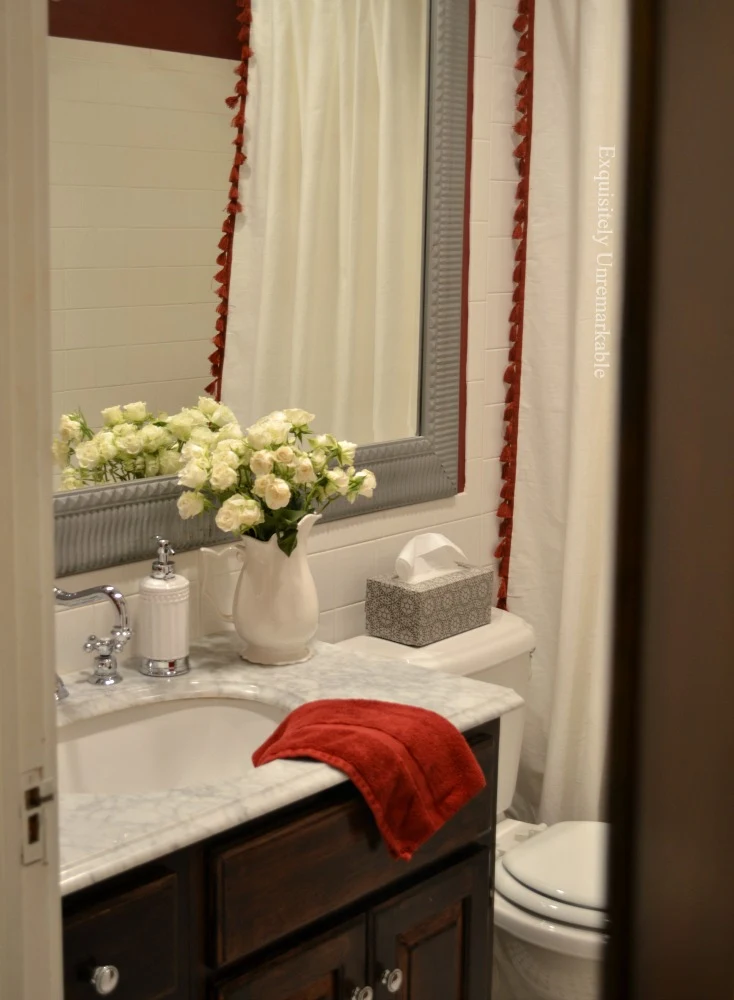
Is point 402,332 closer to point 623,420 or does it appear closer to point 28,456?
point 28,456

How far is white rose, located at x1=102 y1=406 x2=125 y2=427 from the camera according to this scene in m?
1.70

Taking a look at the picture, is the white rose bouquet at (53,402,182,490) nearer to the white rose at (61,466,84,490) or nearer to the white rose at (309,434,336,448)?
the white rose at (61,466,84,490)

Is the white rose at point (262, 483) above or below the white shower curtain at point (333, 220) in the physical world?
below

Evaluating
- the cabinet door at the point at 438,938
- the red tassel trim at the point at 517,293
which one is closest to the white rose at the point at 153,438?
the cabinet door at the point at 438,938

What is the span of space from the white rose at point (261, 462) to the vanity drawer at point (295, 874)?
18.8 inches

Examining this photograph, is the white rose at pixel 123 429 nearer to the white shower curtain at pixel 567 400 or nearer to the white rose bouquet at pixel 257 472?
the white rose bouquet at pixel 257 472

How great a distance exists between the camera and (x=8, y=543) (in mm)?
951

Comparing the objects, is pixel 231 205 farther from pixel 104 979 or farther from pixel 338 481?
pixel 104 979

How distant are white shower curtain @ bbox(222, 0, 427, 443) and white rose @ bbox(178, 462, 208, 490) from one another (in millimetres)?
195

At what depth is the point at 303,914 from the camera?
1.42m

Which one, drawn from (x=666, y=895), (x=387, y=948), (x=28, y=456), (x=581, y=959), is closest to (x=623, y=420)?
(x=666, y=895)

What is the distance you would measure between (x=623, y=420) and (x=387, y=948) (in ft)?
4.90

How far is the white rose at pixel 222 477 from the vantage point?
1665mm

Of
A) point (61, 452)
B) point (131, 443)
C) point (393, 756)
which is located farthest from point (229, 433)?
point (393, 756)
